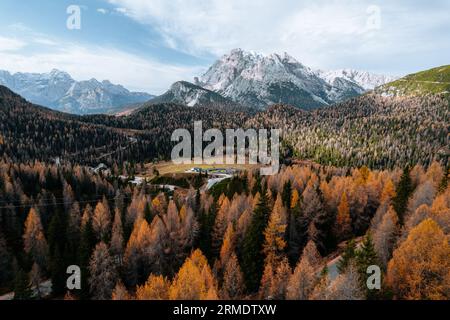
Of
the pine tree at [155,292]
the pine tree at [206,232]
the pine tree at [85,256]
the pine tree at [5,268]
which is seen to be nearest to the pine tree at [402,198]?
the pine tree at [206,232]

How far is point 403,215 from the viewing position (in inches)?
2527

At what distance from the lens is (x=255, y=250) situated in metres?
61.0

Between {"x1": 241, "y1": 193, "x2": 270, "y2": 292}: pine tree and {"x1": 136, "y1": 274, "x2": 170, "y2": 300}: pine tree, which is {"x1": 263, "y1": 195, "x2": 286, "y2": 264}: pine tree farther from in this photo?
{"x1": 136, "y1": 274, "x2": 170, "y2": 300}: pine tree

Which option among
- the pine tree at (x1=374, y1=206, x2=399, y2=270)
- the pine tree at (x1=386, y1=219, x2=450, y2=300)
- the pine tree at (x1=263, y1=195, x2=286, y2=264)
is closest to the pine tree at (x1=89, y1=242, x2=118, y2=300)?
the pine tree at (x1=263, y1=195, x2=286, y2=264)

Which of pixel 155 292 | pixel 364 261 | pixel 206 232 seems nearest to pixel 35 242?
pixel 206 232

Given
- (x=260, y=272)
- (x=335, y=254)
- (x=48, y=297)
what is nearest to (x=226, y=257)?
(x=260, y=272)

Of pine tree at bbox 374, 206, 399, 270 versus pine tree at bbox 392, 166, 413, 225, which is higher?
pine tree at bbox 392, 166, 413, 225

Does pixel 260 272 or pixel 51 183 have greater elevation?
pixel 51 183

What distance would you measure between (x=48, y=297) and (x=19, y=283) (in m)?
20.6

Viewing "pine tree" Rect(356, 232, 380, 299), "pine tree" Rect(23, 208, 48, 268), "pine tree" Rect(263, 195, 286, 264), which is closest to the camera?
"pine tree" Rect(356, 232, 380, 299)

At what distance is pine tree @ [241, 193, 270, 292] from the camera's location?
5869 centimetres

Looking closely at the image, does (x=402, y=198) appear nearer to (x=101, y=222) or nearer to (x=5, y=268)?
(x=101, y=222)

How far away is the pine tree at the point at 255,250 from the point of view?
58.7 meters
